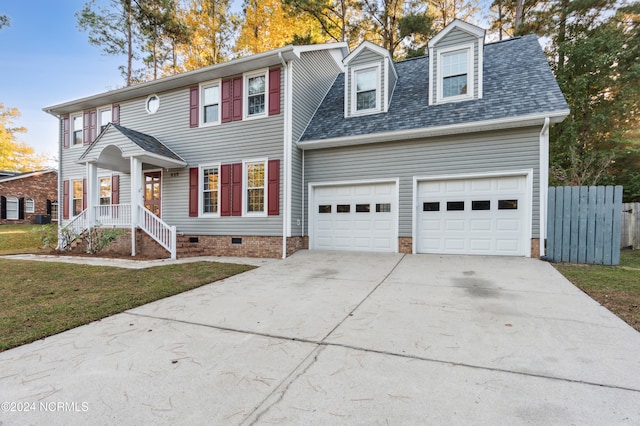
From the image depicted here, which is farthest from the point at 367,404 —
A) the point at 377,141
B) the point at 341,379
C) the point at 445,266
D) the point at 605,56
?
the point at 605,56

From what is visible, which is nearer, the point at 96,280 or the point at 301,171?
the point at 96,280

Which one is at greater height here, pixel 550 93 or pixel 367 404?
pixel 550 93

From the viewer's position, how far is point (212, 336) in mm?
3150

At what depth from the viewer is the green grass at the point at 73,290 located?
3.46 m

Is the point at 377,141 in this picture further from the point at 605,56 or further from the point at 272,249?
the point at 605,56

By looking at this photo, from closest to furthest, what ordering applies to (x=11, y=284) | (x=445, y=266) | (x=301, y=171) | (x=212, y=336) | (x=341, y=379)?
(x=341, y=379) < (x=212, y=336) < (x=11, y=284) < (x=445, y=266) < (x=301, y=171)

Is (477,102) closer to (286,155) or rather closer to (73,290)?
(286,155)

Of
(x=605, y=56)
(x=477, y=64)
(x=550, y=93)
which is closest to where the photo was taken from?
(x=550, y=93)

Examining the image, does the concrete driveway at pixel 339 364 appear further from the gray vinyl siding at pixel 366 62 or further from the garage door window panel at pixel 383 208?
the gray vinyl siding at pixel 366 62

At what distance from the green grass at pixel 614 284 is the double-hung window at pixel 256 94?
8691mm

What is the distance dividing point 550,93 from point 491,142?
1.77 m

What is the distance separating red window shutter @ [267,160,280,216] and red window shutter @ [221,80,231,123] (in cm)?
236

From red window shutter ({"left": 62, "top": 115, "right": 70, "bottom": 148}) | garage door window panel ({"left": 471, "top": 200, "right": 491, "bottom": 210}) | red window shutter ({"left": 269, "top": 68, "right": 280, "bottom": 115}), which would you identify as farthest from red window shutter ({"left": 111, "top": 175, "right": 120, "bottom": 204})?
garage door window panel ({"left": 471, "top": 200, "right": 491, "bottom": 210})

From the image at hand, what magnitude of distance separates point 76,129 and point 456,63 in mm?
14600
